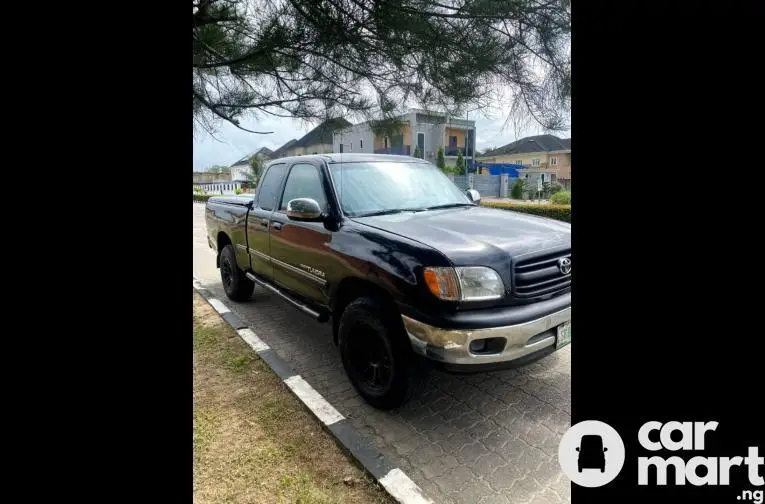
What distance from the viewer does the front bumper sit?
8.38ft

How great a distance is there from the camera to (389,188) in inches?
148

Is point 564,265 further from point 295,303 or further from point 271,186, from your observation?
point 271,186

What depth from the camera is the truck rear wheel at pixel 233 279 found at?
18.3 ft

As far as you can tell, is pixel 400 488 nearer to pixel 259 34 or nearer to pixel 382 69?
pixel 382 69

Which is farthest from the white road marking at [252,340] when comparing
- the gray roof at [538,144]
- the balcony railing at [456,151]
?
the gray roof at [538,144]

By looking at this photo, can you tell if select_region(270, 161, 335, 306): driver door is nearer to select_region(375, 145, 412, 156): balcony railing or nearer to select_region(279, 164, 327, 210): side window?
select_region(279, 164, 327, 210): side window

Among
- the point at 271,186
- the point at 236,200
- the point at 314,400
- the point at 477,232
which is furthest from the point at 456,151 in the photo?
the point at 236,200

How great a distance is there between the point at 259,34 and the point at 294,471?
2405 millimetres

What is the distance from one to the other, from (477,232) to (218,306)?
12.3 feet

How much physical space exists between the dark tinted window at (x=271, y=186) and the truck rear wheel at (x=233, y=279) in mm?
1005

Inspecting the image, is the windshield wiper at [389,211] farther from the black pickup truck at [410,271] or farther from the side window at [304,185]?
the side window at [304,185]
